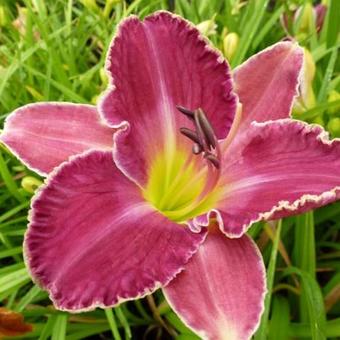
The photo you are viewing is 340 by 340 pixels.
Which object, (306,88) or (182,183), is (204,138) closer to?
(182,183)

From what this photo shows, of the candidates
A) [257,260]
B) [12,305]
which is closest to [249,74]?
[257,260]

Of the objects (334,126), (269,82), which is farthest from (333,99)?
(269,82)

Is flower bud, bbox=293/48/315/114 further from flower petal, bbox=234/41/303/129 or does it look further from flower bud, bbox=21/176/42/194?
flower bud, bbox=21/176/42/194

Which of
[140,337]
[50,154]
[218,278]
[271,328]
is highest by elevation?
[50,154]

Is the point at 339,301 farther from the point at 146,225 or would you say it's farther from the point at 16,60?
the point at 16,60

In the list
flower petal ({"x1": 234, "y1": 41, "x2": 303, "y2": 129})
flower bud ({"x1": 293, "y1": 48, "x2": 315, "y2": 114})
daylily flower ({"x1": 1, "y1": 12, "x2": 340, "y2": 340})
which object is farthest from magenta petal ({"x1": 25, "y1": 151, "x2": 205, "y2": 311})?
flower bud ({"x1": 293, "y1": 48, "x2": 315, "y2": 114})

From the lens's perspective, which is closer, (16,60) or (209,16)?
(16,60)

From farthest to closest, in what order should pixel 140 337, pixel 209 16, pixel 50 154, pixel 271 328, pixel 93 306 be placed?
pixel 209 16
pixel 140 337
pixel 271 328
pixel 50 154
pixel 93 306
